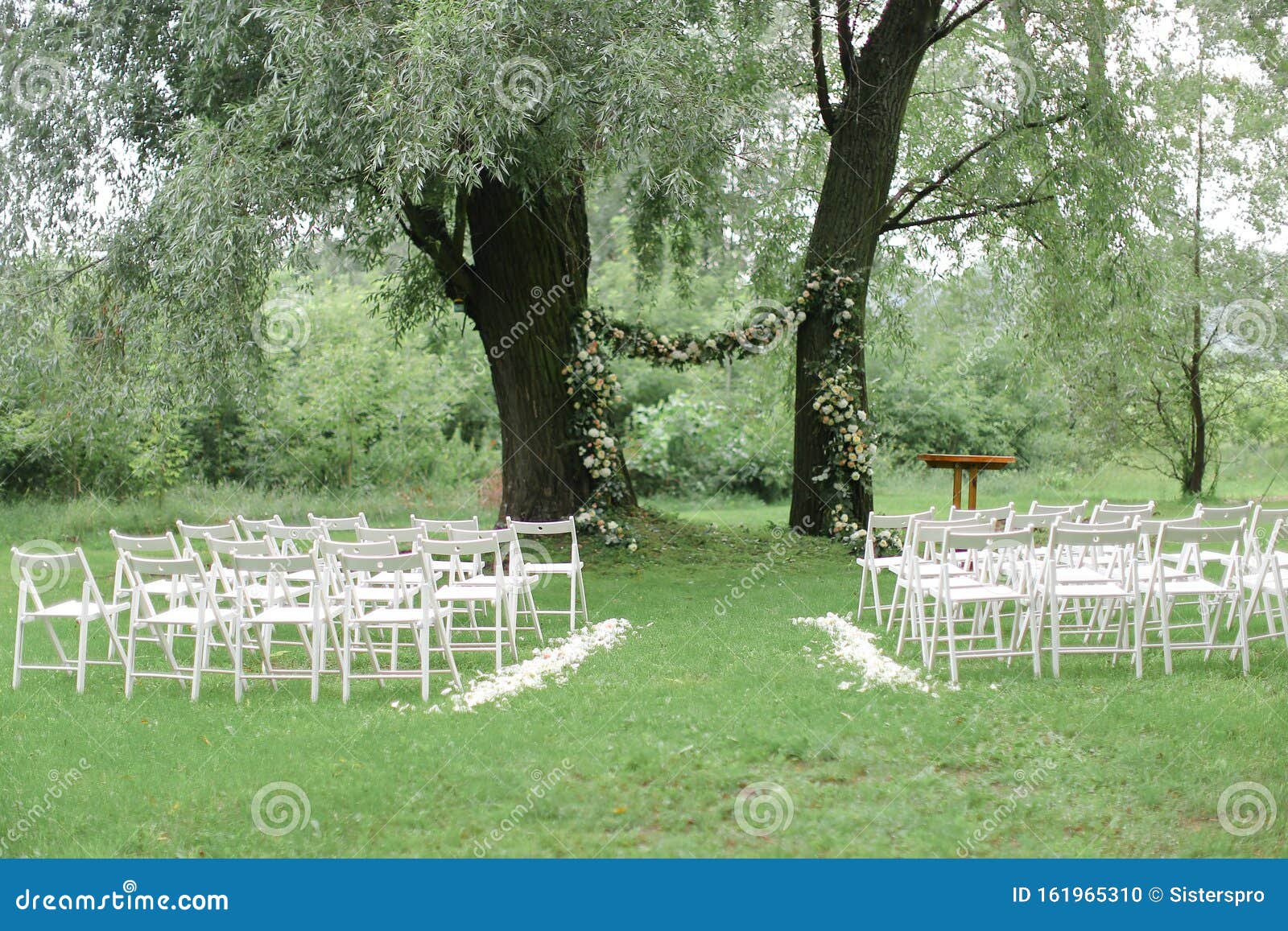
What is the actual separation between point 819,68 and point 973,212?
2658 millimetres

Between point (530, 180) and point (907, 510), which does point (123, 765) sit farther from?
point (907, 510)

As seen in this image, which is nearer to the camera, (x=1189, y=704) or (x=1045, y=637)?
(x=1189, y=704)

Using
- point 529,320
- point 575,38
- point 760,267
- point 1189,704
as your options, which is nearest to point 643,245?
point 760,267

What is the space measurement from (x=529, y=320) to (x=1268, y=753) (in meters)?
9.26

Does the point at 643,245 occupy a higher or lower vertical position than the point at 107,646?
higher

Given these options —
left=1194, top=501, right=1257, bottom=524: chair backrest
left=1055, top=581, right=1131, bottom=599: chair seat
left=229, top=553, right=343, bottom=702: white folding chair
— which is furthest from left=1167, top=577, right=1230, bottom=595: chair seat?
left=229, top=553, right=343, bottom=702: white folding chair

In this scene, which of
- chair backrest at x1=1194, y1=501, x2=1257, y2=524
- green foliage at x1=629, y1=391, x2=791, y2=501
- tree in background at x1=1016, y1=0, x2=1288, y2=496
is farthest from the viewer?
green foliage at x1=629, y1=391, x2=791, y2=501

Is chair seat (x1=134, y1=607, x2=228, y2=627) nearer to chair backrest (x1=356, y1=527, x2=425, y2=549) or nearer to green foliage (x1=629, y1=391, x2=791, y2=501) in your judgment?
chair backrest (x1=356, y1=527, x2=425, y2=549)

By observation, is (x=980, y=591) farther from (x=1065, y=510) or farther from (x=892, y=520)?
(x=1065, y=510)

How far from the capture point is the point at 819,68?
534 inches

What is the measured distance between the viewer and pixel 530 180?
1112 cm

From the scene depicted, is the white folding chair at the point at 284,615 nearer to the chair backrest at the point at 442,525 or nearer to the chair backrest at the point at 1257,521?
the chair backrest at the point at 442,525

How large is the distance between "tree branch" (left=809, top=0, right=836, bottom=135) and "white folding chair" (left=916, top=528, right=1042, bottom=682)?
7170mm

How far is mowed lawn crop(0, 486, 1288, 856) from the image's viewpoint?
4.32 m
